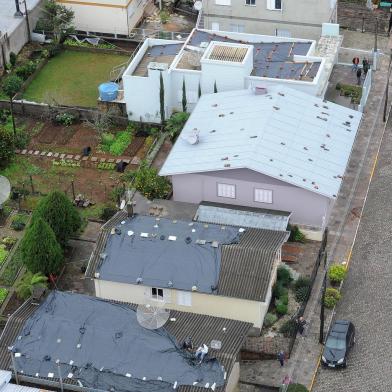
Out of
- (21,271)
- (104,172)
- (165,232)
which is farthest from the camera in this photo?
(104,172)

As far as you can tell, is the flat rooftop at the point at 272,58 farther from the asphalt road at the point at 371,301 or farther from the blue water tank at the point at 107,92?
the asphalt road at the point at 371,301

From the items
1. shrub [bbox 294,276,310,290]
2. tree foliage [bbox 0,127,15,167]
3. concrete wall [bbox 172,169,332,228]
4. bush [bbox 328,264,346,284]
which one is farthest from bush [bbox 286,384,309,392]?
tree foliage [bbox 0,127,15,167]

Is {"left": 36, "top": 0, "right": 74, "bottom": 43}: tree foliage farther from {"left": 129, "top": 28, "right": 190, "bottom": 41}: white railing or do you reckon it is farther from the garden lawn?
{"left": 129, "top": 28, "right": 190, "bottom": 41}: white railing

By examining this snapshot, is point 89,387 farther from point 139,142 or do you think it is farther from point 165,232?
point 139,142

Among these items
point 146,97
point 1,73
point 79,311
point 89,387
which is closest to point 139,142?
point 146,97

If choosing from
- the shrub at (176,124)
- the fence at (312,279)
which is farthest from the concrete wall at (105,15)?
the fence at (312,279)

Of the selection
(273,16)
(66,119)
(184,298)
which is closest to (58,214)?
(184,298)

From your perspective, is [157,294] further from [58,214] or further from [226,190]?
[226,190]
